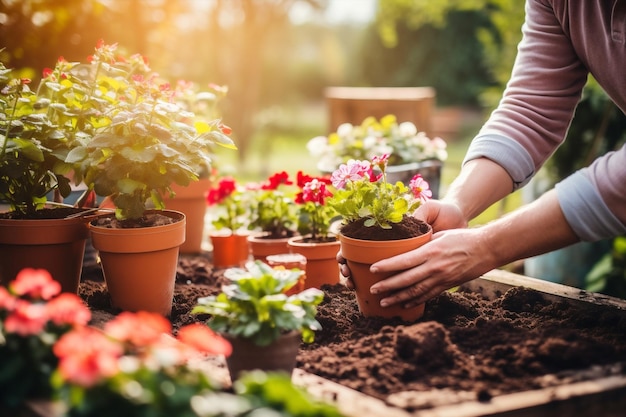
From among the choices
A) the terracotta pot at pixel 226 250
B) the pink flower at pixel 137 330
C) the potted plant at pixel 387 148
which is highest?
the potted plant at pixel 387 148

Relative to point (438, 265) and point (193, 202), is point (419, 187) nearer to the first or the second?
point (438, 265)

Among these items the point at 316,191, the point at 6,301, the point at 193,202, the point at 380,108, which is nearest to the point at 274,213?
the point at 193,202

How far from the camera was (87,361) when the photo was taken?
1262 millimetres

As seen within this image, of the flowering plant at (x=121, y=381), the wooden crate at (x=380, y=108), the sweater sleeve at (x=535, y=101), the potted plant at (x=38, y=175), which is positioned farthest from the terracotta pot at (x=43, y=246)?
the wooden crate at (x=380, y=108)

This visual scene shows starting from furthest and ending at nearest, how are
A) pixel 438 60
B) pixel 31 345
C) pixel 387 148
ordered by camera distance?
pixel 438 60 < pixel 387 148 < pixel 31 345

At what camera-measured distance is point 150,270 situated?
2391mm

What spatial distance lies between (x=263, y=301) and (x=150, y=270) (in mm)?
795

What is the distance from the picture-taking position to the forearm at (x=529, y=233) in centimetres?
197

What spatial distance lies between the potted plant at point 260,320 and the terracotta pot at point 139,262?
0.63 m

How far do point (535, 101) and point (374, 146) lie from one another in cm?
136

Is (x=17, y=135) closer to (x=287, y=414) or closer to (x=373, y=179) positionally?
(x=373, y=179)

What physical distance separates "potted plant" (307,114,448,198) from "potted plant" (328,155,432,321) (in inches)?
51.2

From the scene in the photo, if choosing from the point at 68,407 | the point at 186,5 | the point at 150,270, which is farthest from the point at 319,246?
the point at 186,5

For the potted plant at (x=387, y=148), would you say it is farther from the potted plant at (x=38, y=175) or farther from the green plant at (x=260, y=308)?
the green plant at (x=260, y=308)
